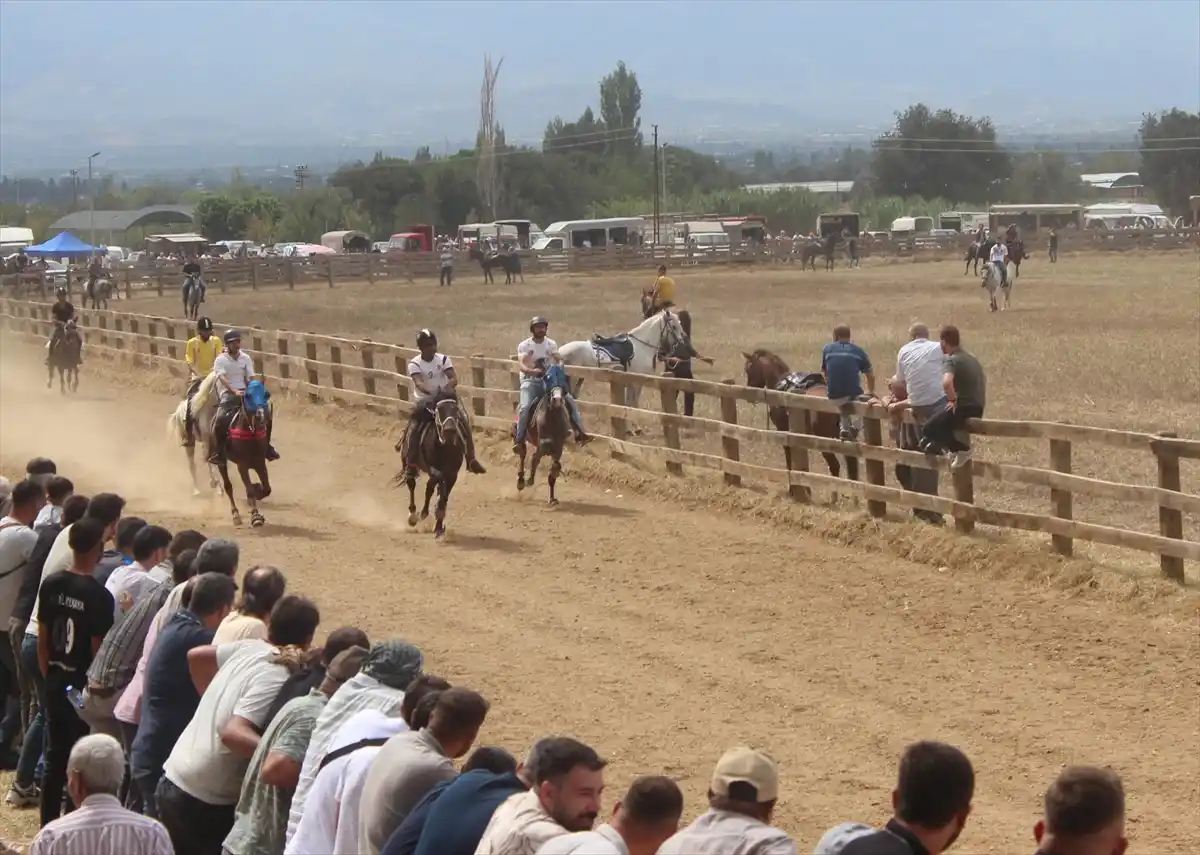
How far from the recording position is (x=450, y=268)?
198 feet

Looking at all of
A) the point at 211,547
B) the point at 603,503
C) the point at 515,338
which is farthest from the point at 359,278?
the point at 211,547

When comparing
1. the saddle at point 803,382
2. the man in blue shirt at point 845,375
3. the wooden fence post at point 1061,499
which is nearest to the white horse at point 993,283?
the saddle at point 803,382

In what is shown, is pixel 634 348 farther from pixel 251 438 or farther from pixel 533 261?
pixel 533 261

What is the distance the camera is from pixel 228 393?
698 inches

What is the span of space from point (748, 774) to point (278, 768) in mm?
2065

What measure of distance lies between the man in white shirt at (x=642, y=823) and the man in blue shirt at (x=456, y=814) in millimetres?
376

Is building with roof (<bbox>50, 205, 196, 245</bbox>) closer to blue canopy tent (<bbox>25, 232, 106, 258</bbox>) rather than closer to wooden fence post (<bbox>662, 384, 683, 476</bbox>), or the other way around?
blue canopy tent (<bbox>25, 232, 106, 258</bbox>)

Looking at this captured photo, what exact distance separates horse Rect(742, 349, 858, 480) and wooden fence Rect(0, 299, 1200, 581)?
16 centimetres

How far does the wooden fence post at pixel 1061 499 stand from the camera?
1376cm

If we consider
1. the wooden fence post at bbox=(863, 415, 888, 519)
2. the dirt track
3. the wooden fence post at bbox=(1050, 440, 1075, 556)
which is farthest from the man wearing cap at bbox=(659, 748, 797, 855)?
the wooden fence post at bbox=(863, 415, 888, 519)

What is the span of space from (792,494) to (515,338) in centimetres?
2062

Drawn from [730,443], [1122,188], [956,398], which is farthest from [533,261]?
[1122,188]

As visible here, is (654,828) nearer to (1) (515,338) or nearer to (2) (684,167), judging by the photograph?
(1) (515,338)

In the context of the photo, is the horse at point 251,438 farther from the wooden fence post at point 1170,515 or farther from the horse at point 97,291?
the horse at point 97,291
